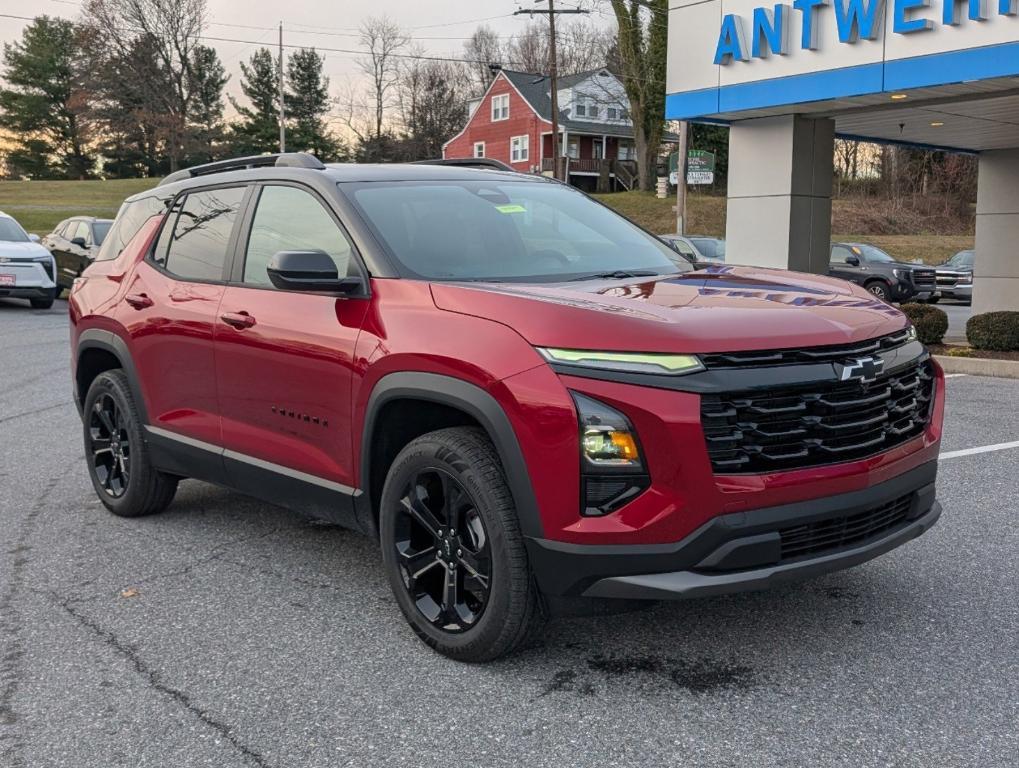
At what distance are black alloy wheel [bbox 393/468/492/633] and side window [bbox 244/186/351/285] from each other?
3.34 ft

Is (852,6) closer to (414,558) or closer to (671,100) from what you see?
(671,100)

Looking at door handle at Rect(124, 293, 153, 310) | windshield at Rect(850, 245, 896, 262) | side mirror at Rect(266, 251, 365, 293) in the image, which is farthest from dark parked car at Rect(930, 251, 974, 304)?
side mirror at Rect(266, 251, 365, 293)

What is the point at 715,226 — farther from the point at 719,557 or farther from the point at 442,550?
the point at 719,557

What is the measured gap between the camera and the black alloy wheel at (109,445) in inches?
221

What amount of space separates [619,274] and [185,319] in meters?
2.08

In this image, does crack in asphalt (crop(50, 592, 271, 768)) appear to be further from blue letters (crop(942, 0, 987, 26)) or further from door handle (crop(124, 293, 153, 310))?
blue letters (crop(942, 0, 987, 26))

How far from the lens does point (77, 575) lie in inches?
185

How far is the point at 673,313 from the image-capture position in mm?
3350

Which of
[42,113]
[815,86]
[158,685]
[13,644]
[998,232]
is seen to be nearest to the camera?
[158,685]

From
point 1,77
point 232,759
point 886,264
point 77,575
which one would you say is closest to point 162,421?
point 77,575

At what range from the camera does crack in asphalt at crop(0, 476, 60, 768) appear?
124 inches

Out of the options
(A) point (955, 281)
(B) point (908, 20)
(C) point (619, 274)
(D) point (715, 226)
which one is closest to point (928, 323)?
(B) point (908, 20)

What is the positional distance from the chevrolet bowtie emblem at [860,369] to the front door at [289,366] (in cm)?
175

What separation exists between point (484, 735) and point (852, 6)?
36.5ft
